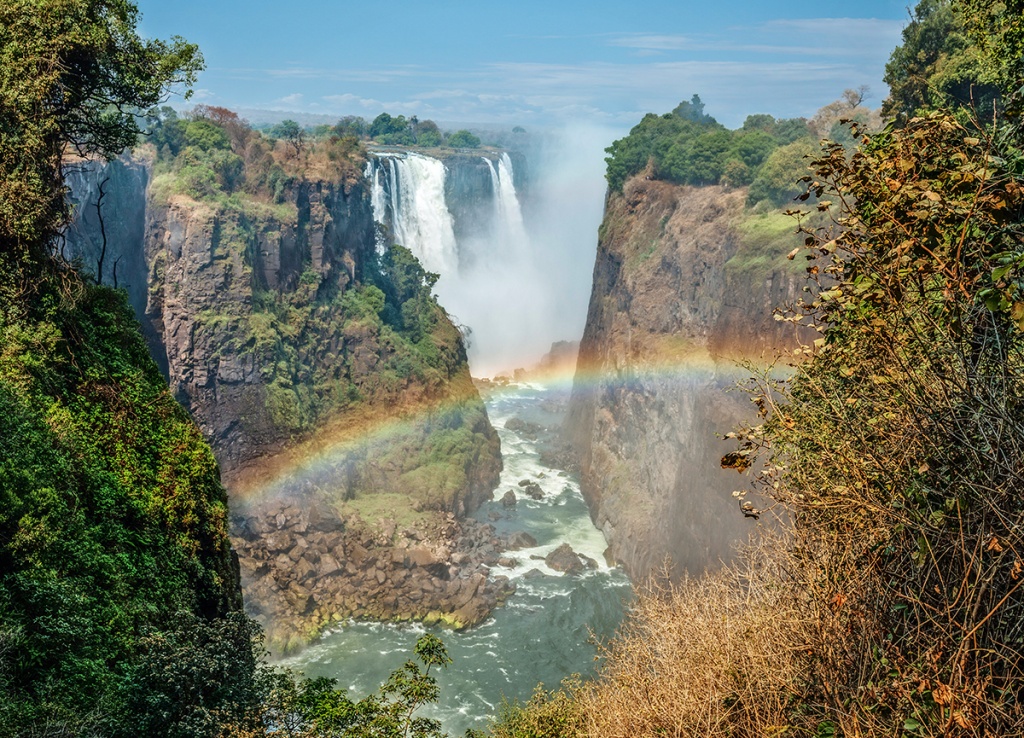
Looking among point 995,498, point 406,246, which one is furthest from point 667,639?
point 406,246

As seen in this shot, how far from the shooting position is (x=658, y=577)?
3378 cm

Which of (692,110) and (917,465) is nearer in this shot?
(917,465)

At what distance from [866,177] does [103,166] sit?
1699 inches

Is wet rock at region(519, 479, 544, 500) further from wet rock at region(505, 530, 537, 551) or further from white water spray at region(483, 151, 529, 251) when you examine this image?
white water spray at region(483, 151, 529, 251)

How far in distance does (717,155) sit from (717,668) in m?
42.3

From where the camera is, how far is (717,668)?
31.7 ft

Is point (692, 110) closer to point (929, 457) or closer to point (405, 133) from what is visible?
point (405, 133)

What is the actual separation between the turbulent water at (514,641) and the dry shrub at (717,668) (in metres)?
16.1

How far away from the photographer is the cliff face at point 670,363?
3447 cm

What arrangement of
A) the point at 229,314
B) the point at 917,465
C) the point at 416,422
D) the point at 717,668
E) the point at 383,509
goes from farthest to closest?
the point at 416,422 → the point at 229,314 → the point at 383,509 → the point at 717,668 → the point at 917,465

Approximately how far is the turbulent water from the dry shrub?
16107 millimetres

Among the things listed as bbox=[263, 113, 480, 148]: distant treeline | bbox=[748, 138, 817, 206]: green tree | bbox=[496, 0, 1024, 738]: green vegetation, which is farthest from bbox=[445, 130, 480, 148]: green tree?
bbox=[496, 0, 1024, 738]: green vegetation

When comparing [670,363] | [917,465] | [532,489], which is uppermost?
[917,465]

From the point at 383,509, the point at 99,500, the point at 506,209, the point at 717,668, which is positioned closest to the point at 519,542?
the point at 383,509
